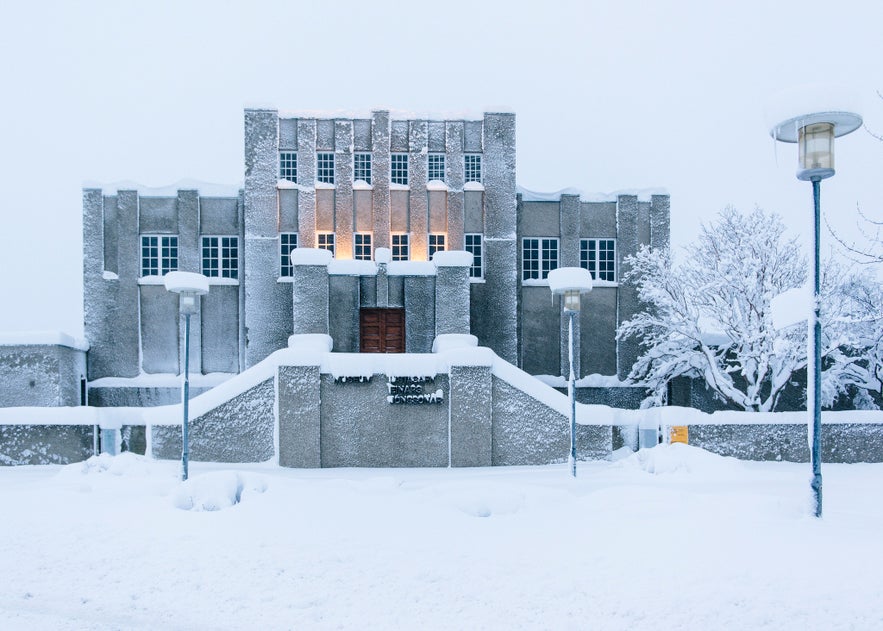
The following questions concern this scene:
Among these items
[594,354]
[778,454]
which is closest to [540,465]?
[778,454]

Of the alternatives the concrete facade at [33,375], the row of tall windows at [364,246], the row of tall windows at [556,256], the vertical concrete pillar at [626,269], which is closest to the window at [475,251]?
the row of tall windows at [364,246]

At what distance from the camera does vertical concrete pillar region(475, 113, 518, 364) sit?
87.1ft

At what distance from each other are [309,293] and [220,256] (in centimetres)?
793

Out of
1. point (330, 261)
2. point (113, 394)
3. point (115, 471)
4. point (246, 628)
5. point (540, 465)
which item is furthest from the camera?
point (113, 394)

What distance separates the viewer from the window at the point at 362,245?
26.8m

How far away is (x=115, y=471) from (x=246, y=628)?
412 inches

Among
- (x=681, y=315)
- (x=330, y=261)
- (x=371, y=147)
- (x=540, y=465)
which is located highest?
(x=371, y=147)

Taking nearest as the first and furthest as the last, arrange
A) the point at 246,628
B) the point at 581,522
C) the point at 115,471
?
the point at 246,628, the point at 581,522, the point at 115,471

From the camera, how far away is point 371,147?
2703cm

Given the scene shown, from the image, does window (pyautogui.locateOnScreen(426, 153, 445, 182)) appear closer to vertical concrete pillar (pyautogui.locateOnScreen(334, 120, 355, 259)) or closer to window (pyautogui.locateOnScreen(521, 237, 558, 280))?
vertical concrete pillar (pyautogui.locateOnScreen(334, 120, 355, 259))

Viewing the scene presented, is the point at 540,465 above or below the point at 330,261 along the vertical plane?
below

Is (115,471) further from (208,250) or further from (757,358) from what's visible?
(757,358)

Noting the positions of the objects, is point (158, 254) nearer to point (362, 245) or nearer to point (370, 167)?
point (362, 245)

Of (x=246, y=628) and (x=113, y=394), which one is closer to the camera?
(x=246, y=628)
